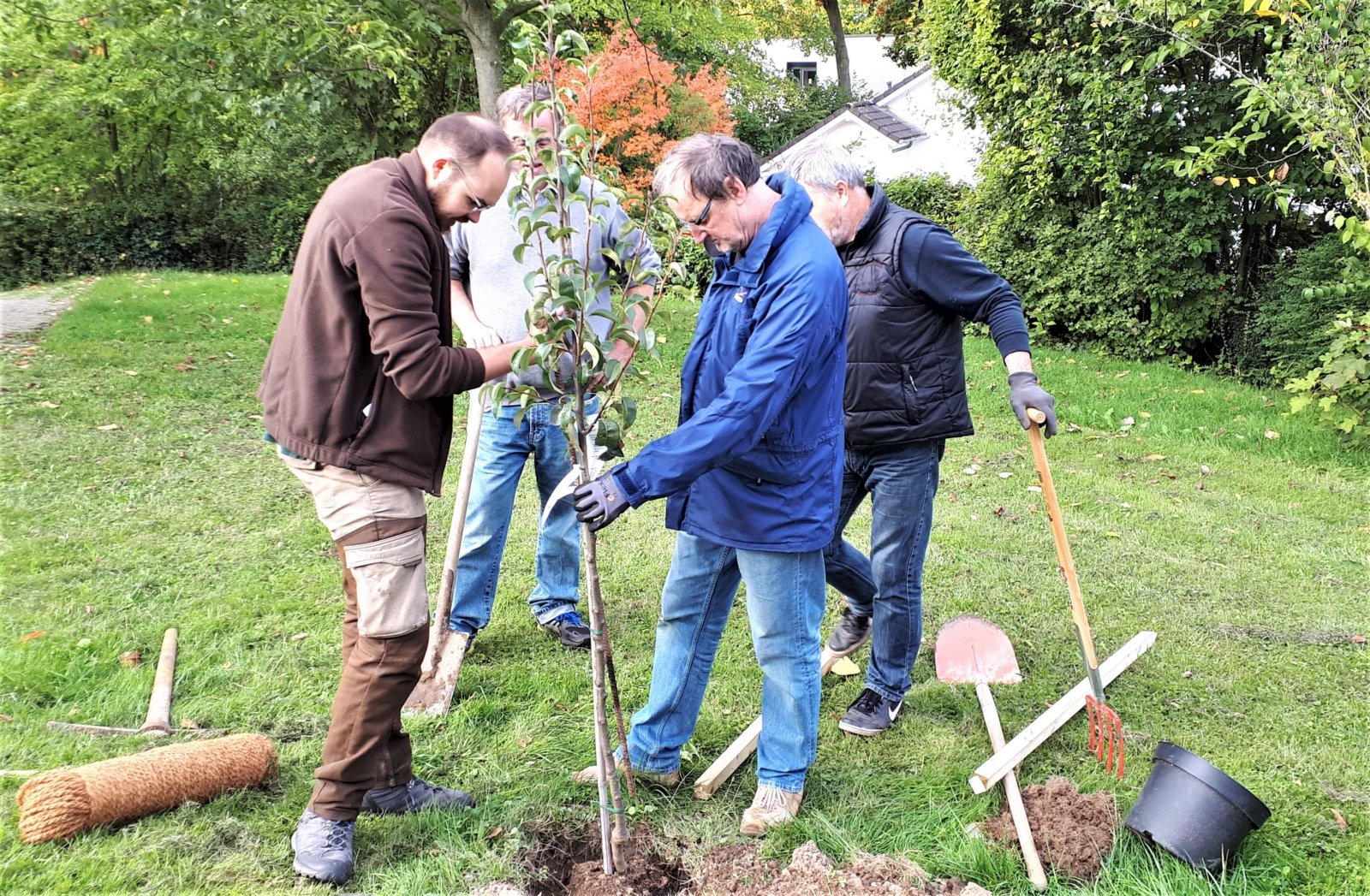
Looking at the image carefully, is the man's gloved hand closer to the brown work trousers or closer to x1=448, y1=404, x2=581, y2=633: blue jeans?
x1=448, y1=404, x2=581, y2=633: blue jeans

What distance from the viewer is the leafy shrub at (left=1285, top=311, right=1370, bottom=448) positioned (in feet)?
23.5

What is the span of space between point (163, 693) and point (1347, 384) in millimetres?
A: 8310

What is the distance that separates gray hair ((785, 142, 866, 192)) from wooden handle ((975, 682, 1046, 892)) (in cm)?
195

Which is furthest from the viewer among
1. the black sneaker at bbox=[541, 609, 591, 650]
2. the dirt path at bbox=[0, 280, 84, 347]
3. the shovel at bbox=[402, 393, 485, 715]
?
the dirt path at bbox=[0, 280, 84, 347]

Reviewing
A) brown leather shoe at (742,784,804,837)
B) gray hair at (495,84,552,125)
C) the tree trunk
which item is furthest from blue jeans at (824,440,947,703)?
the tree trunk

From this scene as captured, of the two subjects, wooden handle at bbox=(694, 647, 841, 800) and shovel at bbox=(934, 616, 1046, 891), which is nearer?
wooden handle at bbox=(694, 647, 841, 800)

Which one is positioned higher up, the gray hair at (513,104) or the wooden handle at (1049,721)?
the gray hair at (513,104)

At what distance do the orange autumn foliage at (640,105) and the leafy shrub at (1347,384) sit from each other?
8957 millimetres

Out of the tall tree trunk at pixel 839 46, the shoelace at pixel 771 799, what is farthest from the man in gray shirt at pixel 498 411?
the tall tree trunk at pixel 839 46

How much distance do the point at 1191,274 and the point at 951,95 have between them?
4053mm

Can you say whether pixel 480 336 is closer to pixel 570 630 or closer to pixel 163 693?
pixel 570 630

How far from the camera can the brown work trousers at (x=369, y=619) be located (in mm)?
2668

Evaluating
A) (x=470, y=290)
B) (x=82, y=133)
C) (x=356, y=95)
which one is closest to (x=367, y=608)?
(x=470, y=290)

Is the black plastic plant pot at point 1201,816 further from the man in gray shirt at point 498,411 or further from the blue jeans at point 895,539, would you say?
the man in gray shirt at point 498,411
